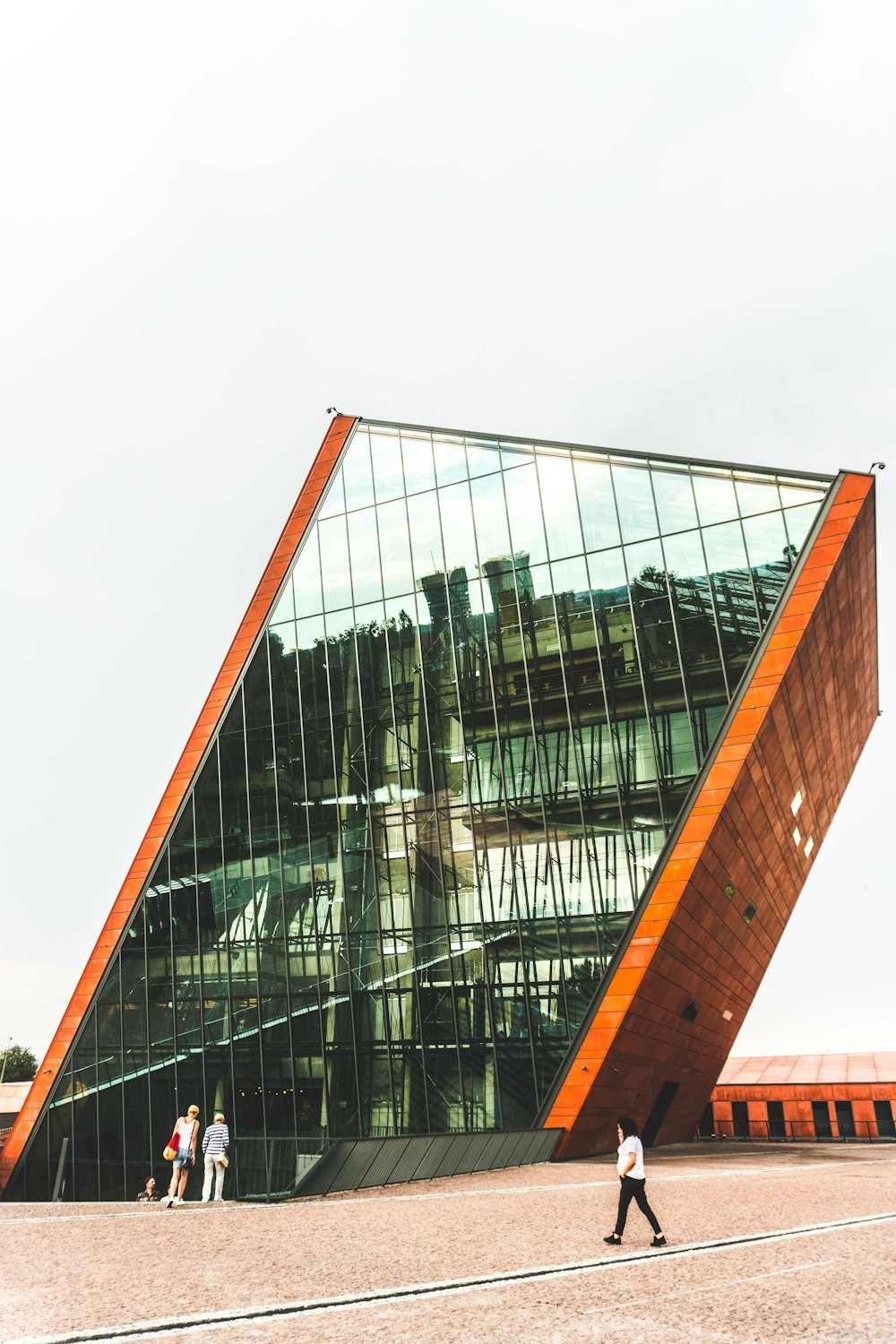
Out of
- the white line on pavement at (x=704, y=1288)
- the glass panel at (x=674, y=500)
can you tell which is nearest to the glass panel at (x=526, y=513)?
the glass panel at (x=674, y=500)

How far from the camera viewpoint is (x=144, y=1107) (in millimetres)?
30156

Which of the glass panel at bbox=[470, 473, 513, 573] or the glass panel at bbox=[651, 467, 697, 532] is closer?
the glass panel at bbox=[651, 467, 697, 532]

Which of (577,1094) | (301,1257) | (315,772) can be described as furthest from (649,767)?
(301,1257)

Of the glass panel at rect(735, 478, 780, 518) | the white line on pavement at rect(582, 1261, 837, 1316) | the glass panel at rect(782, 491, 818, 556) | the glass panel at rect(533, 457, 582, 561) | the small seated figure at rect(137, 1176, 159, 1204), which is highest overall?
the glass panel at rect(533, 457, 582, 561)

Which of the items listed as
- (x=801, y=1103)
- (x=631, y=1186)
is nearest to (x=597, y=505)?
(x=631, y=1186)

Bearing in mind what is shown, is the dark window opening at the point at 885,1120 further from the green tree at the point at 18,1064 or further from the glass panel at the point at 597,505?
the green tree at the point at 18,1064

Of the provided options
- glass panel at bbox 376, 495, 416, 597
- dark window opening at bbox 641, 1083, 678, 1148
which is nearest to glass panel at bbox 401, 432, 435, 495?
glass panel at bbox 376, 495, 416, 597

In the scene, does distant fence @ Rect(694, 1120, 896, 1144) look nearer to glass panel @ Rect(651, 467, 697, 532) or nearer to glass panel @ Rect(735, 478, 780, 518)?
glass panel @ Rect(651, 467, 697, 532)

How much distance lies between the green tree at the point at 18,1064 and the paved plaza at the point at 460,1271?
463ft

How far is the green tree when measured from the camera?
14075cm

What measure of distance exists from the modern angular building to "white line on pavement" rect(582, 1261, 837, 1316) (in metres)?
12.0

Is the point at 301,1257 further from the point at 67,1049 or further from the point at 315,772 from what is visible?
the point at 67,1049

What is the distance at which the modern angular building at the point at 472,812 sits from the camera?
985 inches

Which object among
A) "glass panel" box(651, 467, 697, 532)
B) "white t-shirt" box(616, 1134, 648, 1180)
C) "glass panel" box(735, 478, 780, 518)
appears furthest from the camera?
"glass panel" box(651, 467, 697, 532)
